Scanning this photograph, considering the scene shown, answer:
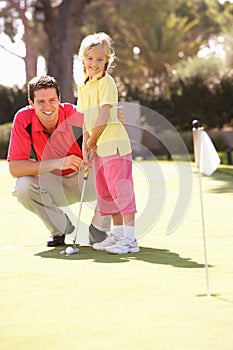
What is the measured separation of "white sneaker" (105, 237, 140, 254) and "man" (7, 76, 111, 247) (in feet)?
1.75

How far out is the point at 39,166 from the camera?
722cm

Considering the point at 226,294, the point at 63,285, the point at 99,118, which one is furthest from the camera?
the point at 99,118

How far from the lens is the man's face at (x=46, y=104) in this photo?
715 centimetres

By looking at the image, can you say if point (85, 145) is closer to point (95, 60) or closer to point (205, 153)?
point (95, 60)

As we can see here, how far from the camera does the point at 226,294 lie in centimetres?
496

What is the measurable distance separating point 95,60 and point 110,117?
383 millimetres

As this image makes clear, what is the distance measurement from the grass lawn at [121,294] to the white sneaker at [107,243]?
0.21ft


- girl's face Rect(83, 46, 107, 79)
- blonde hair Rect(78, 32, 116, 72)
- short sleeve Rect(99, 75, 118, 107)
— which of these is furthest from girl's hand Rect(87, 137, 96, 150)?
blonde hair Rect(78, 32, 116, 72)

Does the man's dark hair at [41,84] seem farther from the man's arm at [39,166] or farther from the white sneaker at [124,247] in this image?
the white sneaker at [124,247]

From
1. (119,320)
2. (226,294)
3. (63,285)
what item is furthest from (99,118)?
(119,320)

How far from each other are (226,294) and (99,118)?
7.02ft

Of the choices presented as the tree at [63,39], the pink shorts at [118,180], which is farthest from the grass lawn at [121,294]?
the tree at [63,39]

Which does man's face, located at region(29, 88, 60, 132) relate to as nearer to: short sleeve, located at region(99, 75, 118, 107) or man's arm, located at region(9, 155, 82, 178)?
man's arm, located at region(9, 155, 82, 178)

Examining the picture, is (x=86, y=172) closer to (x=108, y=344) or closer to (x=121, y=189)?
(x=121, y=189)
